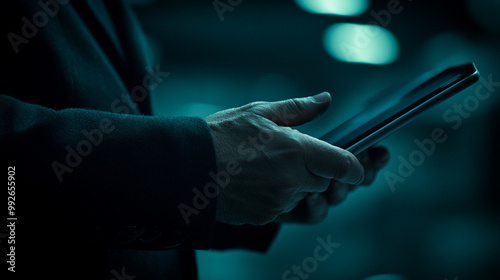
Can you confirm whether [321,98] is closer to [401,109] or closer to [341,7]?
[401,109]

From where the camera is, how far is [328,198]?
72cm

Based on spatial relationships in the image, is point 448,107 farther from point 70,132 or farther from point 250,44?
point 70,132

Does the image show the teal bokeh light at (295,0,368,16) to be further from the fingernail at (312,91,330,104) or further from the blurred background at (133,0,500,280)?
the fingernail at (312,91,330,104)

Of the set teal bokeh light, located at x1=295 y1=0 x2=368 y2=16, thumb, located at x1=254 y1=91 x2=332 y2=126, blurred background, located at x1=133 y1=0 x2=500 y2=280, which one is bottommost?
blurred background, located at x1=133 y1=0 x2=500 y2=280

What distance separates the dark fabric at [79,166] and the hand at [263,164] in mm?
42

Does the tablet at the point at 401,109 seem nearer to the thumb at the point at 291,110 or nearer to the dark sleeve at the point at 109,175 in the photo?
the thumb at the point at 291,110

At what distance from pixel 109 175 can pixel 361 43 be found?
5.38 feet

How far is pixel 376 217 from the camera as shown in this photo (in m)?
1.88

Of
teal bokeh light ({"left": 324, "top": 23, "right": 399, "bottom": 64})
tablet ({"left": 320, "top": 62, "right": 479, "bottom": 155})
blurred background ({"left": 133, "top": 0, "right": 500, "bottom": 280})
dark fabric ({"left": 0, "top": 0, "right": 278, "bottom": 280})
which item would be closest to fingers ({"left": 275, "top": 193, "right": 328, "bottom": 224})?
tablet ({"left": 320, "top": 62, "right": 479, "bottom": 155})

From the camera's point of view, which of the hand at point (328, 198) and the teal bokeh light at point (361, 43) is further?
the teal bokeh light at point (361, 43)

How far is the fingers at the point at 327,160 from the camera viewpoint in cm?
52

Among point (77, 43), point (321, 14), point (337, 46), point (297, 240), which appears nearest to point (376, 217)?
point (297, 240)

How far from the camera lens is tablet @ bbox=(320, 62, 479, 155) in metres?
0.55

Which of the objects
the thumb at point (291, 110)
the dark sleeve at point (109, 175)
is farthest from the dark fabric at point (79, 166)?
the thumb at point (291, 110)
